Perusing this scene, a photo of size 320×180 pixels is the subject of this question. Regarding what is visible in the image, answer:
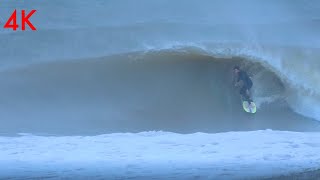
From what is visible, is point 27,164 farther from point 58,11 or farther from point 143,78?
point 58,11

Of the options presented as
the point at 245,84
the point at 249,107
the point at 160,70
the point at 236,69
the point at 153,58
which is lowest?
the point at 249,107

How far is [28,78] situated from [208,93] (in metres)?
2.51

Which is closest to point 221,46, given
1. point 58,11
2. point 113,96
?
point 113,96

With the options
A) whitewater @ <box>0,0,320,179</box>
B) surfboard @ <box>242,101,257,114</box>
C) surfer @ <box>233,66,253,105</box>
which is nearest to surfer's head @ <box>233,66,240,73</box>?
surfer @ <box>233,66,253,105</box>

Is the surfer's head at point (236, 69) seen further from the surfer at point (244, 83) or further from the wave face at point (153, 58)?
the wave face at point (153, 58)

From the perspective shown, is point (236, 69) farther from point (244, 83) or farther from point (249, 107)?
point (249, 107)

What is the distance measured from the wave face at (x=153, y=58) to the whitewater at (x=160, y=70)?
0.05 feet

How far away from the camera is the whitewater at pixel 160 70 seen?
272 inches

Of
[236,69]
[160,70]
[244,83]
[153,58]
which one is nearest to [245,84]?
[244,83]

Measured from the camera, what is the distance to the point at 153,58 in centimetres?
790

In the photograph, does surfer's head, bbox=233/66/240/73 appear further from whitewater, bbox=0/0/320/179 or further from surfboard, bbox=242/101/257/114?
surfboard, bbox=242/101/257/114

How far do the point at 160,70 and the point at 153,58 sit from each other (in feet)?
0.66

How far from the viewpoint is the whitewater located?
22.7 ft

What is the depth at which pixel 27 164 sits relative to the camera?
180 inches
